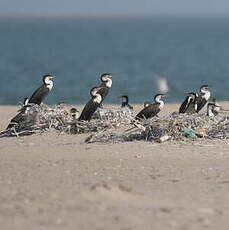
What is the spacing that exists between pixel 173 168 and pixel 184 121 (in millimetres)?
2513

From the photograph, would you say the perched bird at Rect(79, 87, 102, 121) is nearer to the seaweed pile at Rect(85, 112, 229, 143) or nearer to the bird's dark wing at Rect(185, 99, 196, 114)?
the seaweed pile at Rect(85, 112, 229, 143)

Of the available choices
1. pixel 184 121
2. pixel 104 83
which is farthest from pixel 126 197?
pixel 104 83

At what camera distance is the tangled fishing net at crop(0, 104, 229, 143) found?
38.4 ft

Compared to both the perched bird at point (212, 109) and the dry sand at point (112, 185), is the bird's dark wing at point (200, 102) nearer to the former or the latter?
the perched bird at point (212, 109)

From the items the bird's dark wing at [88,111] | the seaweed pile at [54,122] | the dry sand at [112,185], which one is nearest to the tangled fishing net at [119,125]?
the seaweed pile at [54,122]

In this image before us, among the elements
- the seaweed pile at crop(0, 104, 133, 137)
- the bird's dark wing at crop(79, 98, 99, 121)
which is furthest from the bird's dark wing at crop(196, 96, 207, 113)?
the bird's dark wing at crop(79, 98, 99, 121)

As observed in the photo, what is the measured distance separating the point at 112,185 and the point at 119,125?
5110mm

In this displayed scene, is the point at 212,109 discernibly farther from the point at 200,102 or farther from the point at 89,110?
the point at 89,110

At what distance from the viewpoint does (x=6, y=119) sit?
17.1 meters

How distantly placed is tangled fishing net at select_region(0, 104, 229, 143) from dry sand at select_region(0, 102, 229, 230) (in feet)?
1.13

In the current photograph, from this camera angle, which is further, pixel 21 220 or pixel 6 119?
pixel 6 119

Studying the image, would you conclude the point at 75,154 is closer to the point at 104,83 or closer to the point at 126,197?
the point at 126,197

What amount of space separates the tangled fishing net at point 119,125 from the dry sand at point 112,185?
1.13 feet

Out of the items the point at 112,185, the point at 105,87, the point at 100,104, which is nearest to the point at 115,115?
the point at 100,104
